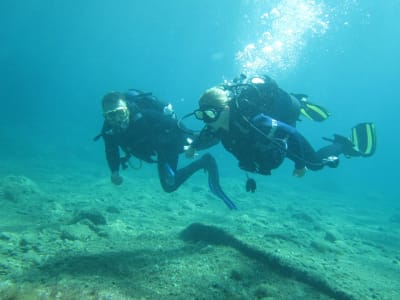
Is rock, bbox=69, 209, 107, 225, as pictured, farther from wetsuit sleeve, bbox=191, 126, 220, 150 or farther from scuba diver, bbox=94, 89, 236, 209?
wetsuit sleeve, bbox=191, 126, 220, 150

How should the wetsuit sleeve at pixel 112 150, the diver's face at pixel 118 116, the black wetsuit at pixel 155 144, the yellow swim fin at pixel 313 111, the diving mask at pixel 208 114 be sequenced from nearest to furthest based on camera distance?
1. the diving mask at pixel 208 114
2. the diver's face at pixel 118 116
3. the black wetsuit at pixel 155 144
4. the wetsuit sleeve at pixel 112 150
5. the yellow swim fin at pixel 313 111

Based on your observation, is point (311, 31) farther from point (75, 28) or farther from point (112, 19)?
point (75, 28)

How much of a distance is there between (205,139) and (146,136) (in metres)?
1.41

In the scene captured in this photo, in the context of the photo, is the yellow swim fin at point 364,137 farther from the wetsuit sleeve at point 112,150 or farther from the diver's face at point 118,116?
the wetsuit sleeve at point 112,150

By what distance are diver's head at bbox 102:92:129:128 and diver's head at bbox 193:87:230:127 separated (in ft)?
6.25

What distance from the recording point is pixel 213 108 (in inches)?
208

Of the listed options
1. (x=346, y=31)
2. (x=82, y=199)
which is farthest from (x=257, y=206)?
(x=346, y=31)

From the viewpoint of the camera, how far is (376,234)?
10656 millimetres

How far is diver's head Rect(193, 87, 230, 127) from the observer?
17.4ft

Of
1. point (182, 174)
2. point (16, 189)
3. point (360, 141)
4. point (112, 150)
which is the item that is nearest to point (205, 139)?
point (182, 174)

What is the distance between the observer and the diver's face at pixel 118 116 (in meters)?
6.43

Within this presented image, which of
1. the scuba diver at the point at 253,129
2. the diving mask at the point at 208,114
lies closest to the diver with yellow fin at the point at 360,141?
the scuba diver at the point at 253,129

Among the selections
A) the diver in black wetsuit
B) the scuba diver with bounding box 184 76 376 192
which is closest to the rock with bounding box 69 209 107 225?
the scuba diver with bounding box 184 76 376 192

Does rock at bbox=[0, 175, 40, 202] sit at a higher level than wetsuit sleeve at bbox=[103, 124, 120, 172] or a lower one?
lower
